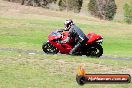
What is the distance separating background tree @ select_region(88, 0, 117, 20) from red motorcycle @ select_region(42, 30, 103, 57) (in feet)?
249

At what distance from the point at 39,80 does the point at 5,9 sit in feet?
159

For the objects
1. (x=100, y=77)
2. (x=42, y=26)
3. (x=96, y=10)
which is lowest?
(x=96, y=10)

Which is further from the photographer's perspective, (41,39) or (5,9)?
(5,9)

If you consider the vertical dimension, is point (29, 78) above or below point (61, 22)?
above

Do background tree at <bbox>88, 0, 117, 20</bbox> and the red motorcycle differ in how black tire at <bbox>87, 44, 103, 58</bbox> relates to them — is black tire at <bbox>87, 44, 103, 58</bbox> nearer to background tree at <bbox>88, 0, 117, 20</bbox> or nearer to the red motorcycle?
the red motorcycle

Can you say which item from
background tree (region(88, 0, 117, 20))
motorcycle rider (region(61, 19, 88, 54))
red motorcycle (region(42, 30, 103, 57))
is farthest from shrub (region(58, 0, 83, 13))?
motorcycle rider (region(61, 19, 88, 54))

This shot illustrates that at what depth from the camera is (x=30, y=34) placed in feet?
136

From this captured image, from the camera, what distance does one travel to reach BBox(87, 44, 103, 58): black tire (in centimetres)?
2091

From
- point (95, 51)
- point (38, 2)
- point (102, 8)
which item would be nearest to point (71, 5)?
point (102, 8)

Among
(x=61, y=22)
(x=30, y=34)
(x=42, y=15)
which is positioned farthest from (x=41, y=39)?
(x=42, y=15)

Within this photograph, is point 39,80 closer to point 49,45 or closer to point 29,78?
point 29,78

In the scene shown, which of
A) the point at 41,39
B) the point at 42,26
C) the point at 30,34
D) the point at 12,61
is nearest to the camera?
the point at 12,61

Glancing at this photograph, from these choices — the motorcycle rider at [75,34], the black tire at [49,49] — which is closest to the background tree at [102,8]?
the black tire at [49,49]

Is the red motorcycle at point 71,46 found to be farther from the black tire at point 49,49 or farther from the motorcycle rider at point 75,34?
the motorcycle rider at point 75,34
